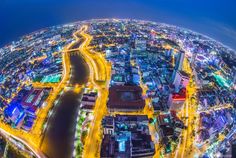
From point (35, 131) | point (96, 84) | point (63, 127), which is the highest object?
point (96, 84)

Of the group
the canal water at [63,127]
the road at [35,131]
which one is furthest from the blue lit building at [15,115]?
the canal water at [63,127]

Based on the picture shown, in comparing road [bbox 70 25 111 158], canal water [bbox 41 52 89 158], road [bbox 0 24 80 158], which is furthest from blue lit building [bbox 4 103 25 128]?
road [bbox 70 25 111 158]

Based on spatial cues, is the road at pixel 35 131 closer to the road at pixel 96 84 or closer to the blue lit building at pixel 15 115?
the blue lit building at pixel 15 115

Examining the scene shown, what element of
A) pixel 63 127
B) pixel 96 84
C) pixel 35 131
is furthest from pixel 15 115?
pixel 96 84

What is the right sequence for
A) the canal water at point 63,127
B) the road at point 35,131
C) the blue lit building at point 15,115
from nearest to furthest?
1. the canal water at point 63,127
2. the road at point 35,131
3. the blue lit building at point 15,115

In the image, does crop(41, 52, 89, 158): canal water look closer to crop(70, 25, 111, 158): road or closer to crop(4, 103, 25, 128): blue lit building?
crop(70, 25, 111, 158): road

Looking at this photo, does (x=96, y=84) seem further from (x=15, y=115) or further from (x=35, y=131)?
(x=15, y=115)

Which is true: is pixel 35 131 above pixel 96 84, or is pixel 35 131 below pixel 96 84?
below

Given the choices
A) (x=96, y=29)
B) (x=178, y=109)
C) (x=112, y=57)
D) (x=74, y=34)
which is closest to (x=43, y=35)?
(x=74, y=34)
